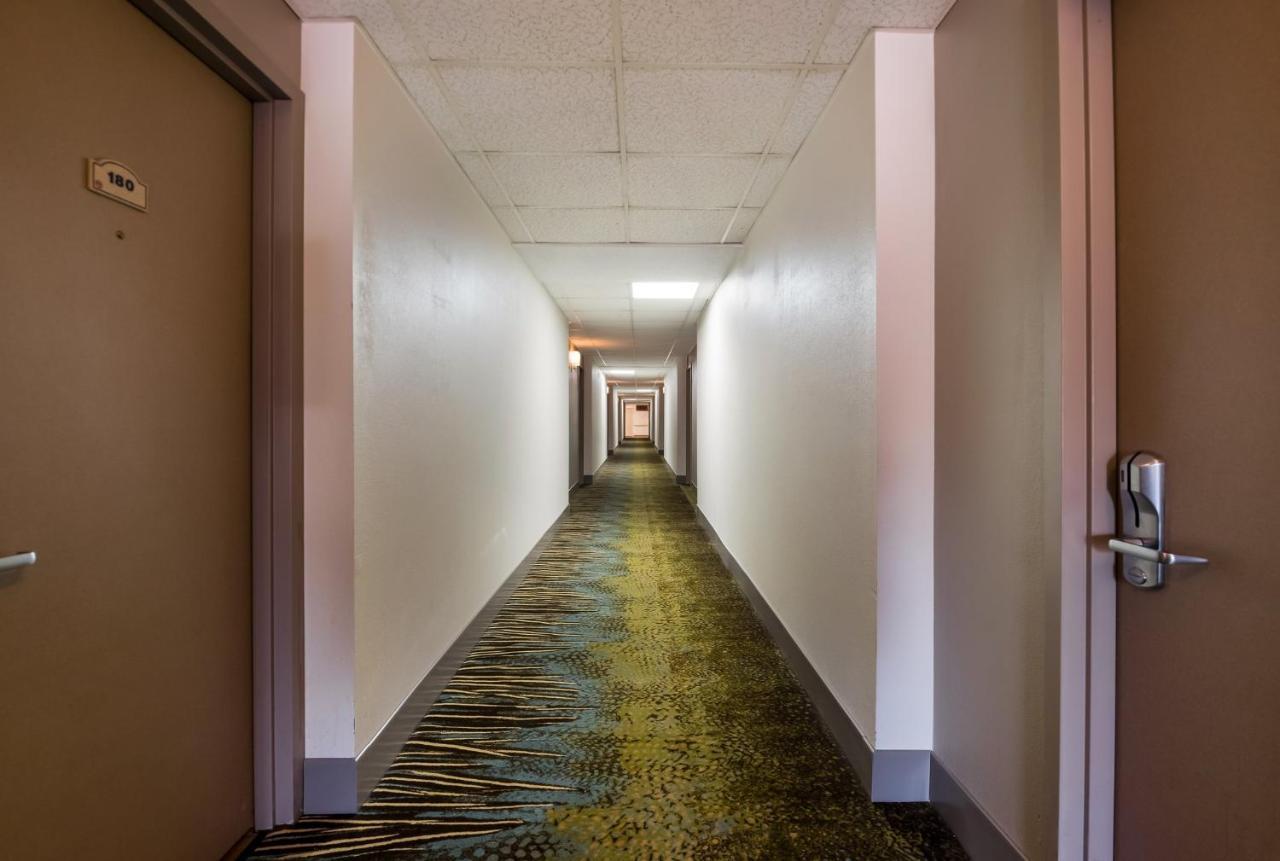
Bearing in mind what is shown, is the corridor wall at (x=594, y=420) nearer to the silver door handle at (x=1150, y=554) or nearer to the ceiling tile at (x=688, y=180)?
the ceiling tile at (x=688, y=180)

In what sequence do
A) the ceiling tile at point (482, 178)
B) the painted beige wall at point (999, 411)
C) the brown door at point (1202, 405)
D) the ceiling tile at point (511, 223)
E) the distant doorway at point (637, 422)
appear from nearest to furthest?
the brown door at point (1202, 405)
the painted beige wall at point (999, 411)
the ceiling tile at point (482, 178)
the ceiling tile at point (511, 223)
the distant doorway at point (637, 422)

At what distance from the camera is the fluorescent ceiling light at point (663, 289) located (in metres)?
4.63

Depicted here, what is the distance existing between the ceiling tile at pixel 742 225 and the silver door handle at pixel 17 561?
2.99 metres

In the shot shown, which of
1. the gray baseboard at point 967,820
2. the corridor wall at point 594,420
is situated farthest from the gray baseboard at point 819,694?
the corridor wall at point 594,420

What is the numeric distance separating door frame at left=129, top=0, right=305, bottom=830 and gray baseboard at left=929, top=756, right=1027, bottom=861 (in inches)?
71.2

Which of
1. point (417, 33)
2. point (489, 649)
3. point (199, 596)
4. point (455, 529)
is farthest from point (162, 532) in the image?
point (489, 649)

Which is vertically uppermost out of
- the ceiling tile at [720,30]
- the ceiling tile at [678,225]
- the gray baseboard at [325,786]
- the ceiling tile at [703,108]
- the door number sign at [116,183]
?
the ceiling tile at [678,225]

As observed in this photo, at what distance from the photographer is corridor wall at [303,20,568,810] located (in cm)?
151

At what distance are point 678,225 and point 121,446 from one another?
2.79 meters

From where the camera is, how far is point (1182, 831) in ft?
2.94

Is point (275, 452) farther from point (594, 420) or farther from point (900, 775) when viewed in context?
point (594, 420)

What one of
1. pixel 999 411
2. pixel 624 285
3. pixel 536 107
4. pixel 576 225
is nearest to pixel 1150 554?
pixel 999 411

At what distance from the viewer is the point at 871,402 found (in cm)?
159

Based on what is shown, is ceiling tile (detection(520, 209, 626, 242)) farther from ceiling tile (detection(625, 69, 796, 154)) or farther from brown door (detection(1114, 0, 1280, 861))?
brown door (detection(1114, 0, 1280, 861))
